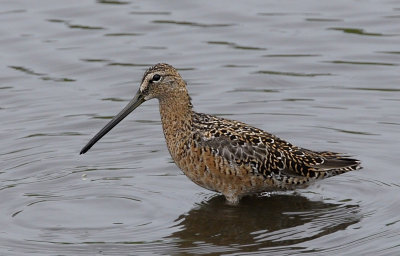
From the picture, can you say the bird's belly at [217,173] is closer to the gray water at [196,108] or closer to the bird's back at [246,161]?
the bird's back at [246,161]

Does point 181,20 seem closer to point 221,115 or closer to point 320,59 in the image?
point 320,59

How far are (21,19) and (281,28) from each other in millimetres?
3343

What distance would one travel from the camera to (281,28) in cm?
1383

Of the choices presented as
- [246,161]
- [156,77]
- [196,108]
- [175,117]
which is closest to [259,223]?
[246,161]

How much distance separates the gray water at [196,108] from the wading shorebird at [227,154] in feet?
0.83

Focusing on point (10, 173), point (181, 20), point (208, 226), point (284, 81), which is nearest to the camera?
point (208, 226)

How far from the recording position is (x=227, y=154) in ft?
30.0

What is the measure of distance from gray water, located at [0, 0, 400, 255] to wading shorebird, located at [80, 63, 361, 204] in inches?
10.0

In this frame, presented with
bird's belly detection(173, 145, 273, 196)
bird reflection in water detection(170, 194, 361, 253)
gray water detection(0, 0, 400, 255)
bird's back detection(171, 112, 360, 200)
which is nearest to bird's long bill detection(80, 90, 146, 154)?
gray water detection(0, 0, 400, 255)

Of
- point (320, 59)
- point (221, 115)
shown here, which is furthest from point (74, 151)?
point (320, 59)

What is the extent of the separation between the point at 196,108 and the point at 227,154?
8.16 ft

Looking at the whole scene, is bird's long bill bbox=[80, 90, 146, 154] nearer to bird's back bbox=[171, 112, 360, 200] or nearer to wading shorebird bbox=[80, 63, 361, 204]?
wading shorebird bbox=[80, 63, 361, 204]

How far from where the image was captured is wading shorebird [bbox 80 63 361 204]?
916 centimetres

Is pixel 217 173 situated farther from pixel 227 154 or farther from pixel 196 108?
pixel 196 108
